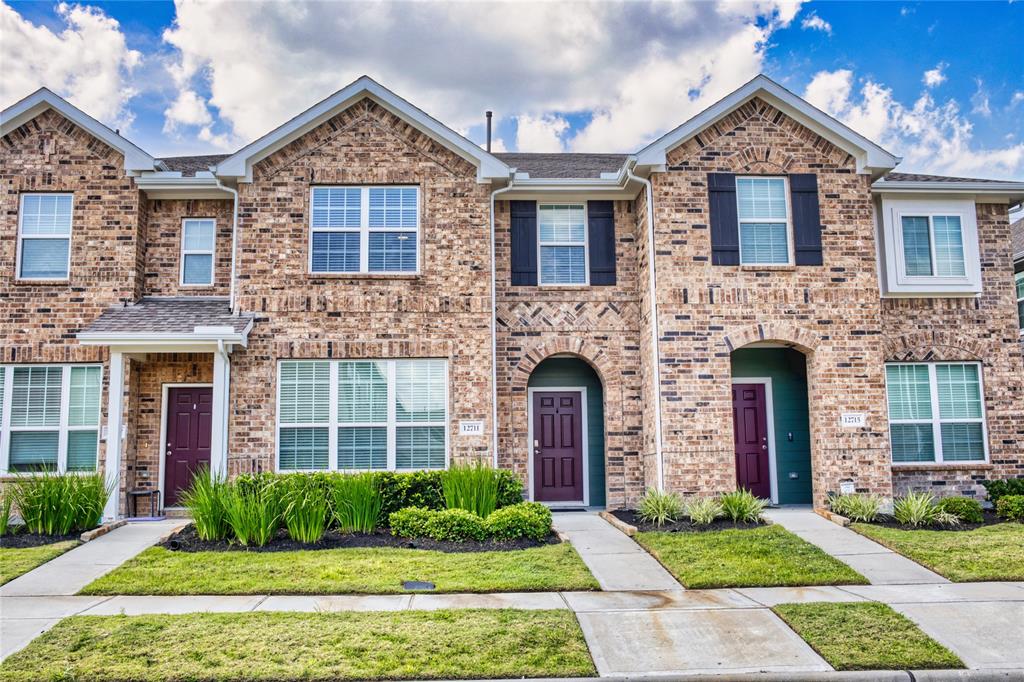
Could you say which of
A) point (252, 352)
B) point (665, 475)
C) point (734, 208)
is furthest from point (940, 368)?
point (252, 352)

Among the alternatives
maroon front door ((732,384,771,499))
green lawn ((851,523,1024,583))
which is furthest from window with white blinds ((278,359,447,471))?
green lawn ((851,523,1024,583))

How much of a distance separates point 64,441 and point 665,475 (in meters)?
10.0

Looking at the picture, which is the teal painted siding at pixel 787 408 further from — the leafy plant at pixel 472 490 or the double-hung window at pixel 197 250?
the double-hung window at pixel 197 250

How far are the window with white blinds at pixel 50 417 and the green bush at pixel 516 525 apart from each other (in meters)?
7.14

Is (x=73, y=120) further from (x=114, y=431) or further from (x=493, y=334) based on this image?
(x=493, y=334)

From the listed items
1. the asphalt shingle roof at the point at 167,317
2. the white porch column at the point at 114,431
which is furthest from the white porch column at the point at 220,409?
the white porch column at the point at 114,431

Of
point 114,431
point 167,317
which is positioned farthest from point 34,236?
point 114,431

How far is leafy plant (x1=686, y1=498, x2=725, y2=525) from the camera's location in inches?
463

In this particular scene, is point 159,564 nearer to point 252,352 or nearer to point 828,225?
point 252,352

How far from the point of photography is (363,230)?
13.8 meters

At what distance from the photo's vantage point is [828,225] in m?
13.8

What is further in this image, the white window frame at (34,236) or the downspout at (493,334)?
the white window frame at (34,236)

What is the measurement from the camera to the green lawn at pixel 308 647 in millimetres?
6168

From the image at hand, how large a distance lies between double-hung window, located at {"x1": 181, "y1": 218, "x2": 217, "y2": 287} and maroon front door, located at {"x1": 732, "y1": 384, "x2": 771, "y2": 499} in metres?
9.93
